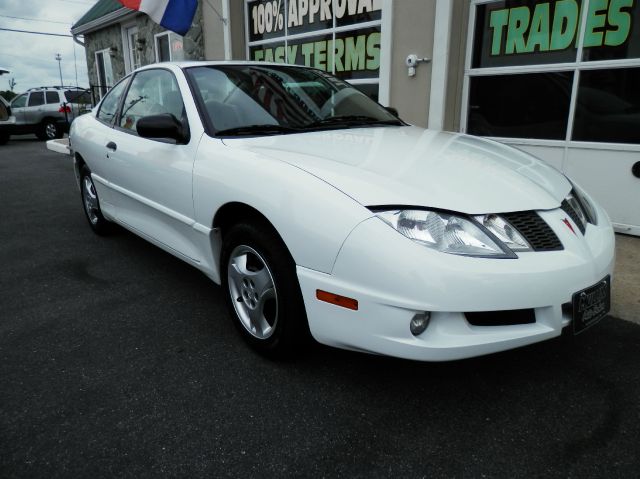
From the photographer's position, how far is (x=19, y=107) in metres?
15.8

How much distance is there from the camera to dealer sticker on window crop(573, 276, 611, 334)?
1999 mm

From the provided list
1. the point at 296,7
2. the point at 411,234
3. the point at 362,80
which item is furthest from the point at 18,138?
the point at 411,234

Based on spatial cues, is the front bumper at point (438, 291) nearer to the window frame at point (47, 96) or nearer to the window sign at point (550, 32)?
the window sign at point (550, 32)

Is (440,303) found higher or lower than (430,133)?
lower

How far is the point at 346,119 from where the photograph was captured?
127 inches

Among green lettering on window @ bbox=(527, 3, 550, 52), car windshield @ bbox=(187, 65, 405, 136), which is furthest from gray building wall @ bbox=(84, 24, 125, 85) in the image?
car windshield @ bbox=(187, 65, 405, 136)

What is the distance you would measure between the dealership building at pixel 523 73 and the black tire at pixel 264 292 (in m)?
3.69

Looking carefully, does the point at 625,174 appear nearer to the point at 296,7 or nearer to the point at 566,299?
the point at 566,299

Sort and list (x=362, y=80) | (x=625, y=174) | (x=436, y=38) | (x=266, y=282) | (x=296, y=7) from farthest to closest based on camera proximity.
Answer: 1. (x=296, y=7)
2. (x=362, y=80)
3. (x=436, y=38)
4. (x=625, y=174)
5. (x=266, y=282)

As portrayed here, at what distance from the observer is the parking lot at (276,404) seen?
185 cm

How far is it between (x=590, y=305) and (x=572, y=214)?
0.47 metres

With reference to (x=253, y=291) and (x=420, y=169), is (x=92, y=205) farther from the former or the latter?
(x=420, y=169)

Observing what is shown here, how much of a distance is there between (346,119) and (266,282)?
1351 millimetres

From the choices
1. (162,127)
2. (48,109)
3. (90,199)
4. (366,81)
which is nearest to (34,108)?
(48,109)
